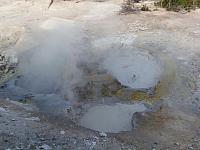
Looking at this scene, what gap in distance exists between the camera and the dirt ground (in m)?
5.98

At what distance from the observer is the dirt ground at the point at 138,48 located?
235 inches

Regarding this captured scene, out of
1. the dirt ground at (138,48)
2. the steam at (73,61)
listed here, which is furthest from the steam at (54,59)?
the dirt ground at (138,48)

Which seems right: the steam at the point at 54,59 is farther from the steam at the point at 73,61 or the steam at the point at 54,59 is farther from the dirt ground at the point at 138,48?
the dirt ground at the point at 138,48

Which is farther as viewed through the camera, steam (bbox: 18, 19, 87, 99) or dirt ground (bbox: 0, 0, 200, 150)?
steam (bbox: 18, 19, 87, 99)

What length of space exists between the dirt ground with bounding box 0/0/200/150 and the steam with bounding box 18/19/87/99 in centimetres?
35

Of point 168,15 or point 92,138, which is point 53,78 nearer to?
point 92,138

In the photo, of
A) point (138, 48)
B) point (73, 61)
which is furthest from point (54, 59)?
point (138, 48)

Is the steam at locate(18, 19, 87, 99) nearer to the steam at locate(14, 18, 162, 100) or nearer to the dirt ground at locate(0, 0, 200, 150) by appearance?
the steam at locate(14, 18, 162, 100)

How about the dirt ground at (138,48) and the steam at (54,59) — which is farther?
the steam at (54,59)

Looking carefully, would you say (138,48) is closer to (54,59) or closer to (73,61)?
(73,61)

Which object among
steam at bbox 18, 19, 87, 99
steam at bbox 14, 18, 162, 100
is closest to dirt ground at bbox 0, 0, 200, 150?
steam at bbox 14, 18, 162, 100

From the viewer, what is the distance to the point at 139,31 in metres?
9.64

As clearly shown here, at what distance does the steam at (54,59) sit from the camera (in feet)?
25.5

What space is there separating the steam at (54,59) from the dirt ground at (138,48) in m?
0.35
